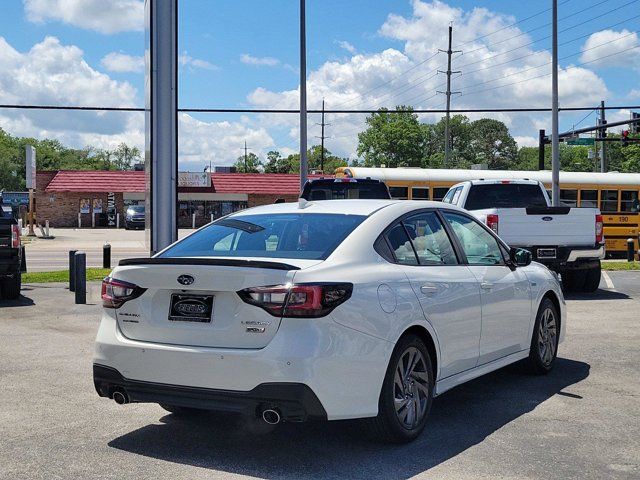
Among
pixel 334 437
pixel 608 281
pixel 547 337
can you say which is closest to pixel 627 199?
pixel 608 281

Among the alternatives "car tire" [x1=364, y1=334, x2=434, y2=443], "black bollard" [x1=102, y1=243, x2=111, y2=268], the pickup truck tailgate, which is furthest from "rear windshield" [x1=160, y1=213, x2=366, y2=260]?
"black bollard" [x1=102, y1=243, x2=111, y2=268]

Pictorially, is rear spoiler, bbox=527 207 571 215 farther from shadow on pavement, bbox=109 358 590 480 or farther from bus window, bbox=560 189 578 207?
bus window, bbox=560 189 578 207

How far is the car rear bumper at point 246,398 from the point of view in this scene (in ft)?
14.5

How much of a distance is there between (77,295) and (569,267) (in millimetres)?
8178

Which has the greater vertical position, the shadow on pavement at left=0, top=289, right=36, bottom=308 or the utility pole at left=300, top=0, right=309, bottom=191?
the utility pole at left=300, top=0, right=309, bottom=191

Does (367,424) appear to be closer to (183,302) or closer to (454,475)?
(454,475)

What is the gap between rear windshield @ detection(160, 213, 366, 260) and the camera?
16.9 feet

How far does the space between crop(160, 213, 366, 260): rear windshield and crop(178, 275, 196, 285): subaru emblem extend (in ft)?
1.65

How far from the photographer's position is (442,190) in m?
26.2

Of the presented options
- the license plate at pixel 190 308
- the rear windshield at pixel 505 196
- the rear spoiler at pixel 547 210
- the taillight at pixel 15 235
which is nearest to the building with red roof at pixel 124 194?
the rear windshield at pixel 505 196

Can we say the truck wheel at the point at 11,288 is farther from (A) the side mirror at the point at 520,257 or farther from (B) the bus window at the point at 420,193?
(B) the bus window at the point at 420,193

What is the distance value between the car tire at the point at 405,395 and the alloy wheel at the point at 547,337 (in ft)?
7.53

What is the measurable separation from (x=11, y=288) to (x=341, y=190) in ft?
20.0

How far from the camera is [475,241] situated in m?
6.53
